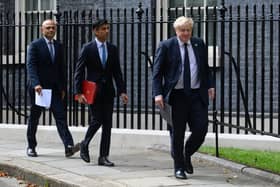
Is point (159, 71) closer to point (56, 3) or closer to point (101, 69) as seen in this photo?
point (101, 69)

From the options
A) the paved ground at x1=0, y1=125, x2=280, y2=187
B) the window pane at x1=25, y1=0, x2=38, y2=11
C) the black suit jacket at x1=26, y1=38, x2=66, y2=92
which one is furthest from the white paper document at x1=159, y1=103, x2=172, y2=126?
the window pane at x1=25, y1=0, x2=38, y2=11

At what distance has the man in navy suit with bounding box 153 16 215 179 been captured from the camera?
8.22 m

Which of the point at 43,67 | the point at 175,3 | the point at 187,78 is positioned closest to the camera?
the point at 187,78

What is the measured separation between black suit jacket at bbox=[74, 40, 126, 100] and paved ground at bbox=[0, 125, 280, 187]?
97 cm

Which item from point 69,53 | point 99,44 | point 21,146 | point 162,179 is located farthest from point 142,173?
point 69,53

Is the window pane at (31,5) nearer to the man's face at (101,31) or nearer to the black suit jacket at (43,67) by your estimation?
the black suit jacket at (43,67)

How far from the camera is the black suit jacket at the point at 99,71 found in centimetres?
924

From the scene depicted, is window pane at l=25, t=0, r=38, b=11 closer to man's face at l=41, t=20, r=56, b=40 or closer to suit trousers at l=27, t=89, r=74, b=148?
man's face at l=41, t=20, r=56, b=40

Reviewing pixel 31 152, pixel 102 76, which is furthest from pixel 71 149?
pixel 102 76

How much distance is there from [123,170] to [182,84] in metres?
1.47

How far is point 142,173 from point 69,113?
3807mm

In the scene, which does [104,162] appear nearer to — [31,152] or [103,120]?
[103,120]

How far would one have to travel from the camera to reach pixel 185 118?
8.32 m

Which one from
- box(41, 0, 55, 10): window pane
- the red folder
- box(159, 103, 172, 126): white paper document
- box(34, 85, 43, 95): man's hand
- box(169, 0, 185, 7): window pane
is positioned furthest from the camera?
box(41, 0, 55, 10): window pane
